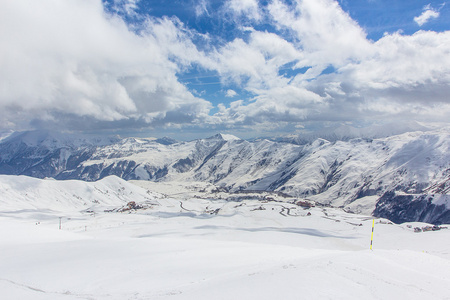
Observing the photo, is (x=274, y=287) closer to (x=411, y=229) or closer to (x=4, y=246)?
(x=4, y=246)

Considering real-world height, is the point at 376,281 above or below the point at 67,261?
above

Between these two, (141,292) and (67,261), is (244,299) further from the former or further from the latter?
(67,261)

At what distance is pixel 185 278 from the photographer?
22.9m

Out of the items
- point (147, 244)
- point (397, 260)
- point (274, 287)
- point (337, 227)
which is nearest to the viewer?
point (274, 287)

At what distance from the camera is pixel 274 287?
57.4ft

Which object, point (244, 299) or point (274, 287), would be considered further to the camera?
point (274, 287)

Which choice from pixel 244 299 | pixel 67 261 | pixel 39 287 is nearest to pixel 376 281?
pixel 244 299

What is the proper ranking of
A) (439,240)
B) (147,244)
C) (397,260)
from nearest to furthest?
(397,260) < (147,244) < (439,240)

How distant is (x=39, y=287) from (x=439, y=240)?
85095mm

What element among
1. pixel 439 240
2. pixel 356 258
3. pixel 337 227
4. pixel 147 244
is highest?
pixel 356 258

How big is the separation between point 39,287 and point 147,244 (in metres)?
17.7

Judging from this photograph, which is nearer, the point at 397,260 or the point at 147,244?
the point at 397,260

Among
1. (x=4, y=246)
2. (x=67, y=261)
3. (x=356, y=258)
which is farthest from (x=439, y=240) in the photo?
(x=4, y=246)

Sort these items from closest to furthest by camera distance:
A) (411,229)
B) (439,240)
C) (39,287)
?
1. (39,287)
2. (439,240)
3. (411,229)
